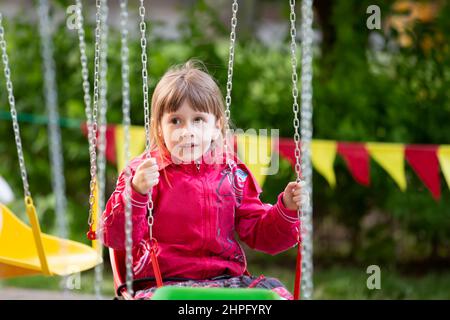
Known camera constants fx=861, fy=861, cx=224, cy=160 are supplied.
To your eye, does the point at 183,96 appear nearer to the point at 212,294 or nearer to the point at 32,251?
the point at 212,294

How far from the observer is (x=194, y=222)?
9.32ft

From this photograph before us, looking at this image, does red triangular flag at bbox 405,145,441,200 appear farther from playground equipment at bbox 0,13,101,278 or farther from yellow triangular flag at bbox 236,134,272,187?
playground equipment at bbox 0,13,101,278

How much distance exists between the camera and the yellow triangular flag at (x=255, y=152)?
16.0 ft

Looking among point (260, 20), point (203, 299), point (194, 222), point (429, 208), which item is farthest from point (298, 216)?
point (260, 20)

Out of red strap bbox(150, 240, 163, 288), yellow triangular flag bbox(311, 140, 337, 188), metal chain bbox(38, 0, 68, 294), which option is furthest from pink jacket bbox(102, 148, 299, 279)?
metal chain bbox(38, 0, 68, 294)

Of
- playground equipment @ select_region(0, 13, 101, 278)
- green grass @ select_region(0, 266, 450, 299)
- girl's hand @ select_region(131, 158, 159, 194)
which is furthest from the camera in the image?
green grass @ select_region(0, 266, 450, 299)

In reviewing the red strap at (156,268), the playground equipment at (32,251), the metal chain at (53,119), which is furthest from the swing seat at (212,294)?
the metal chain at (53,119)

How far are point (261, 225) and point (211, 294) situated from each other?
718 millimetres

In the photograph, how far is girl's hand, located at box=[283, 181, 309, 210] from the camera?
277 cm

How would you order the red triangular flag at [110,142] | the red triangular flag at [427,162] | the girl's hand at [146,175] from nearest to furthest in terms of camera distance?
the girl's hand at [146,175] → the red triangular flag at [427,162] → the red triangular flag at [110,142]

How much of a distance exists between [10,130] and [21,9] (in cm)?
96

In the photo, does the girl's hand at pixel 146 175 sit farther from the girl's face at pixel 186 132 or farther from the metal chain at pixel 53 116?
the metal chain at pixel 53 116

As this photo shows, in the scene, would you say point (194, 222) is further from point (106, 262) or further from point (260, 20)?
point (260, 20)

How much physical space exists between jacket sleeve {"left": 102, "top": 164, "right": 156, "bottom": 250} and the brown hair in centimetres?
23
